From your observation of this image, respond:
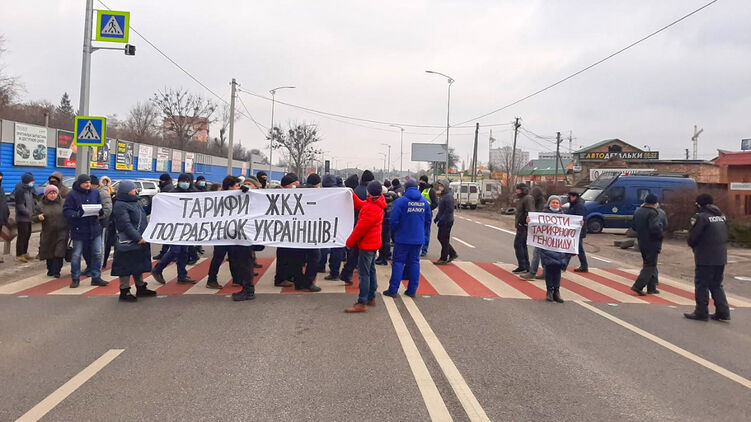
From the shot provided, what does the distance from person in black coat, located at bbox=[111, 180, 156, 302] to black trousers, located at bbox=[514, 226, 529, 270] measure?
7.07 meters

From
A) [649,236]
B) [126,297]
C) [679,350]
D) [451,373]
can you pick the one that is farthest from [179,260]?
[649,236]

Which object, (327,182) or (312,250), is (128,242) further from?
(327,182)

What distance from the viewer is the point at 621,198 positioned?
23.7 m

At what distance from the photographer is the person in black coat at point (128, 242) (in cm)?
757

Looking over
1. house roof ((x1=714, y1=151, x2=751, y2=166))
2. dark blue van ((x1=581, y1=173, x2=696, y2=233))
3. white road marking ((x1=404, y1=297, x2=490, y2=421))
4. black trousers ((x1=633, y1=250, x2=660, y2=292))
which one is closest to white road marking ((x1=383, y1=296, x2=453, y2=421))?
white road marking ((x1=404, y1=297, x2=490, y2=421))

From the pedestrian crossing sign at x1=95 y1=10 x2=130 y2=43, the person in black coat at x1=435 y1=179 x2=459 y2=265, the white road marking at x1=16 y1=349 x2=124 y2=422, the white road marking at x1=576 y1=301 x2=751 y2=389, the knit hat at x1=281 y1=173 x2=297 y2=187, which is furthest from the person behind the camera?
the pedestrian crossing sign at x1=95 y1=10 x2=130 y2=43

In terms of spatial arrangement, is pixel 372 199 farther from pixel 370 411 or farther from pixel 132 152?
pixel 132 152

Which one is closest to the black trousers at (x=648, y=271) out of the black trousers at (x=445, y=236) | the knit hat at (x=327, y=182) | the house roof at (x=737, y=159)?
the black trousers at (x=445, y=236)

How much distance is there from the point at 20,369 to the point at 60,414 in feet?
4.58

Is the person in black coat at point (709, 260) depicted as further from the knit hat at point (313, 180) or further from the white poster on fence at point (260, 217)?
the knit hat at point (313, 180)

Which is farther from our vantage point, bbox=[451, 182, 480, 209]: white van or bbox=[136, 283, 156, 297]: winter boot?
bbox=[451, 182, 480, 209]: white van

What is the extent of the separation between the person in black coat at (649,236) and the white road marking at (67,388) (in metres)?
8.41

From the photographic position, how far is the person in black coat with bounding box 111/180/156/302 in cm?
757

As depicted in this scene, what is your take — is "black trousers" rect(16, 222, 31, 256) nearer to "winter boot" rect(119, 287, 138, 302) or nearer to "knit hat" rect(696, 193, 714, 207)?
"winter boot" rect(119, 287, 138, 302)
